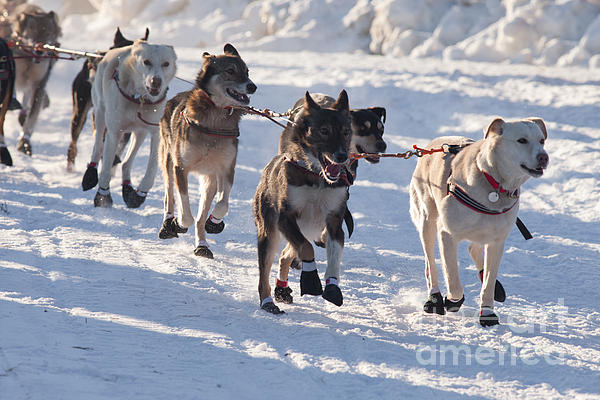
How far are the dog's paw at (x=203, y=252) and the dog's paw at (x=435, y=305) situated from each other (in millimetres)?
1817

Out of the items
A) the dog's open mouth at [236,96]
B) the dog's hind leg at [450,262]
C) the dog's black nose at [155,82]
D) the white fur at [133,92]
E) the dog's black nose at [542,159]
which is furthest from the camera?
the white fur at [133,92]

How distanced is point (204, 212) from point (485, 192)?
2.55 meters

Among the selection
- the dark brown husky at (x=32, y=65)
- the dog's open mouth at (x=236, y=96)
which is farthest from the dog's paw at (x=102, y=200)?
the dark brown husky at (x=32, y=65)

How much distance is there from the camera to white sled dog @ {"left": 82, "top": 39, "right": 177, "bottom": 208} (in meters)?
6.41

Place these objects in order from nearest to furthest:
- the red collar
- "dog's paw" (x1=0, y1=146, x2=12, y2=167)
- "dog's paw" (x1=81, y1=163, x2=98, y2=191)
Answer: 1. the red collar
2. "dog's paw" (x1=81, y1=163, x2=98, y2=191)
3. "dog's paw" (x1=0, y1=146, x2=12, y2=167)

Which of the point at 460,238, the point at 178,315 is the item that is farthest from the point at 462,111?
the point at 178,315

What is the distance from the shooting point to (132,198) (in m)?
6.67

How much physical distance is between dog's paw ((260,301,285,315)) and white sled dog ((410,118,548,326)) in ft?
3.15

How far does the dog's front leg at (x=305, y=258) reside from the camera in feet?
13.5

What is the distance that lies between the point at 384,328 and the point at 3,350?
208cm

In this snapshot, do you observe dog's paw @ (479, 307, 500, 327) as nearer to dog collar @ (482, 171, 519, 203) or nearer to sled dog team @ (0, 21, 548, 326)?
sled dog team @ (0, 21, 548, 326)

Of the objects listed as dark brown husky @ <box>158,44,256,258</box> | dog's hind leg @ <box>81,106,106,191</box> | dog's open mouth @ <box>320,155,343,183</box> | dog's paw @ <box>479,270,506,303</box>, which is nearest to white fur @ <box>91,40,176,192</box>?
dog's hind leg @ <box>81,106,106,191</box>

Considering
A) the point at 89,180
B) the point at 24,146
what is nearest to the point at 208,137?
the point at 89,180

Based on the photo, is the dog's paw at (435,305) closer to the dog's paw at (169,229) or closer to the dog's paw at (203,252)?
the dog's paw at (203,252)
